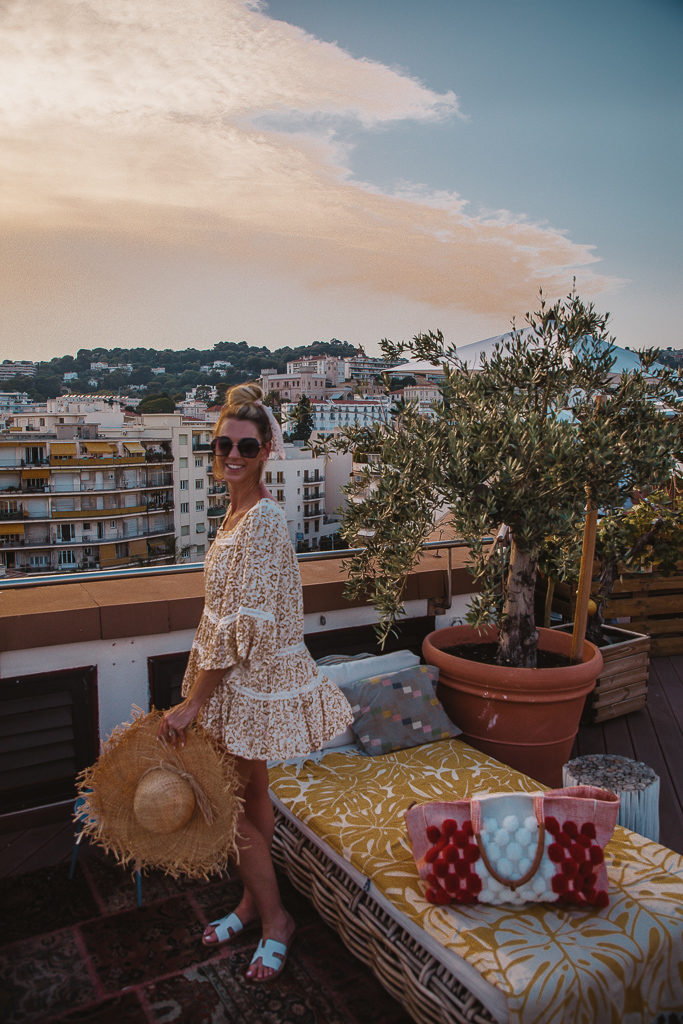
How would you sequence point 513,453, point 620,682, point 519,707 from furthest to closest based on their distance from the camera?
point 620,682 → point 519,707 → point 513,453

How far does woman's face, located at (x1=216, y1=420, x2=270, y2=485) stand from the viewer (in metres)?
1.99

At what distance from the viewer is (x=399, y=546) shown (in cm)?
288

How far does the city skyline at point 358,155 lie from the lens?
4082 mm

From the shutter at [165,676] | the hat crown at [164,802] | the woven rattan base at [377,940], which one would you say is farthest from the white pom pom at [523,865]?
the shutter at [165,676]

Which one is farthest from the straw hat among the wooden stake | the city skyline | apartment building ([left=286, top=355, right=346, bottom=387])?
apartment building ([left=286, top=355, right=346, bottom=387])

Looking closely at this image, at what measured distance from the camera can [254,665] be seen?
1.87 meters

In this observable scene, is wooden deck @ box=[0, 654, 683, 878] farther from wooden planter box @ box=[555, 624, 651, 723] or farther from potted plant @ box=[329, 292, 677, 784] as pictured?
potted plant @ box=[329, 292, 677, 784]

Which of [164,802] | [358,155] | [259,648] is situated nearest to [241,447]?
[259,648]

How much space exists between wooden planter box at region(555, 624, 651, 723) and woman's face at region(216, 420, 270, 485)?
7.29ft

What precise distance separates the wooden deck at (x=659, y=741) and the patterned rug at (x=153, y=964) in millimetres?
1369

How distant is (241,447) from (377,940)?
1.34 metres

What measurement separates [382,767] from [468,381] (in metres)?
1.51

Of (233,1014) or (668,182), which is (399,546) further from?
(668,182)

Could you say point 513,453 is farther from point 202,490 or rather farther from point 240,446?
point 202,490
